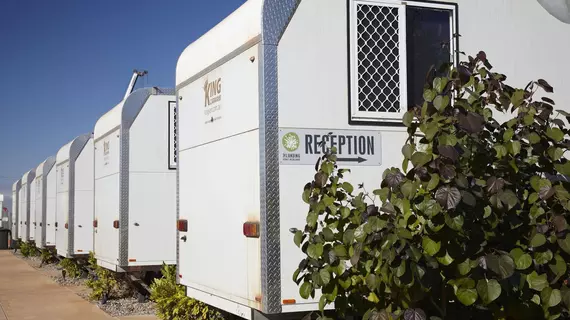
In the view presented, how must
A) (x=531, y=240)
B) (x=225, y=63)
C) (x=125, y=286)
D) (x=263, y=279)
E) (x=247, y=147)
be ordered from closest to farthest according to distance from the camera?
1. (x=531, y=240)
2. (x=263, y=279)
3. (x=247, y=147)
4. (x=225, y=63)
5. (x=125, y=286)

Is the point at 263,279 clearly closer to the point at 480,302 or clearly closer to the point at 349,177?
the point at 349,177

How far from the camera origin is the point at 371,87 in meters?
5.89

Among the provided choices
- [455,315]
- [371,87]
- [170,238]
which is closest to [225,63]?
[371,87]

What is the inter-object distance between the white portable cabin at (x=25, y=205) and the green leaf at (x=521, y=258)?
911 inches

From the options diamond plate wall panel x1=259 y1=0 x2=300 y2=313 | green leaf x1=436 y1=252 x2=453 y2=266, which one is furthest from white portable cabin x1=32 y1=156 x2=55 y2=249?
green leaf x1=436 y1=252 x2=453 y2=266

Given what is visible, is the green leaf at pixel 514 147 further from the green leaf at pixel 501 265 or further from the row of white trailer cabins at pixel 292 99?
the row of white trailer cabins at pixel 292 99

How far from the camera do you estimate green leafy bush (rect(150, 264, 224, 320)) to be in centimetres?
843

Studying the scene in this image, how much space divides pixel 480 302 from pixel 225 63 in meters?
3.25

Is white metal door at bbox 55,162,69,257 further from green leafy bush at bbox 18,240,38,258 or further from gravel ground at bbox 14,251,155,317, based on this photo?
green leafy bush at bbox 18,240,38,258

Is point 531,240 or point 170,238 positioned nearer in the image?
point 531,240

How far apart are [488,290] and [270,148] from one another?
2274 millimetres

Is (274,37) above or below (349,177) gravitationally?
above

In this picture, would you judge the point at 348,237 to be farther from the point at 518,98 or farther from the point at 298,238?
the point at 518,98

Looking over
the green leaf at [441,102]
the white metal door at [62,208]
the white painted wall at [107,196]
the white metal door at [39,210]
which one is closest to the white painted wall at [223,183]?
the green leaf at [441,102]
